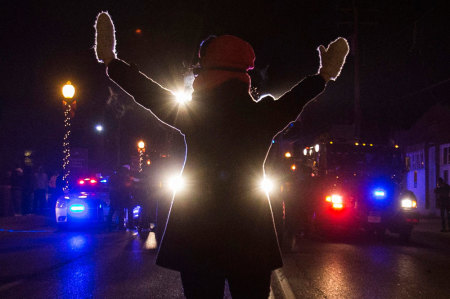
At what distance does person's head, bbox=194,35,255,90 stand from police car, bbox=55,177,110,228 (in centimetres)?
1504

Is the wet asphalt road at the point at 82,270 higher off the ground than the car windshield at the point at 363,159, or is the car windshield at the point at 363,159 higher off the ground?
the car windshield at the point at 363,159

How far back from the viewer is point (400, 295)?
730cm

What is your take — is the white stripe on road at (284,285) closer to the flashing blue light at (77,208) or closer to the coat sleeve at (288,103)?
the coat sleeve at (288,103)

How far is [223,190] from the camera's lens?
272cm

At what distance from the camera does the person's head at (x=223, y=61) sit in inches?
111

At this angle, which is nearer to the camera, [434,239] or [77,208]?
[434,239]

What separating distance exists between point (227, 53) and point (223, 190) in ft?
2.19

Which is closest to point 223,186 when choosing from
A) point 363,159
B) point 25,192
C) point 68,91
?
point 363,159

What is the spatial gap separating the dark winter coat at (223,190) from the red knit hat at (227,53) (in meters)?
0.10

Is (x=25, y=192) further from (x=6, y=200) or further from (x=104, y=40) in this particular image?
(x=104, y=40)

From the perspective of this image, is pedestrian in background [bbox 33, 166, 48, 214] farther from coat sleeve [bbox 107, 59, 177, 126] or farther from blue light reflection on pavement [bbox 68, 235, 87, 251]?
coat sleeve [bbox 107, 59, 177, 126]

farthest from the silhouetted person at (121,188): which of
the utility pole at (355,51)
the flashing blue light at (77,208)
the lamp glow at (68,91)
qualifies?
the utility pole at (355,51)

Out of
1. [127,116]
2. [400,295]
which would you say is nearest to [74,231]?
[400,295]

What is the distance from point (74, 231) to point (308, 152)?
7513 millimetres
